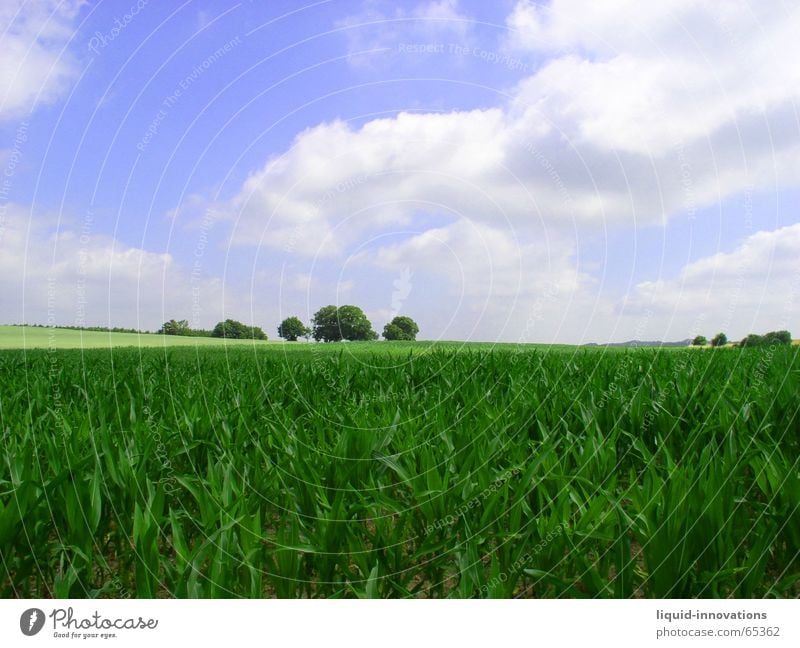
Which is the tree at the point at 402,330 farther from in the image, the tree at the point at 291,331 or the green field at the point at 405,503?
the green field at the point at 405,503

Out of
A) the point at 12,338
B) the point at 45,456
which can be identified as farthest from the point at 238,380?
the point at 12,338

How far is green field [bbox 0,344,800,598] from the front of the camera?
1.77m

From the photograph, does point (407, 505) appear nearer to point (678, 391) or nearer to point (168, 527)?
point (168, 527)

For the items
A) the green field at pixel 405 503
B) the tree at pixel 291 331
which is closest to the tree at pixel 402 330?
the tree at pixel 291 331

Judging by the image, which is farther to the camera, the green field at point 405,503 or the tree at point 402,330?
the tree at point 402,330

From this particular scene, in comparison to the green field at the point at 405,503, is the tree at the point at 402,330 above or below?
above

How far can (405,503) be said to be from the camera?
7.65 ft

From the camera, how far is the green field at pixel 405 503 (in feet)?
5.81
